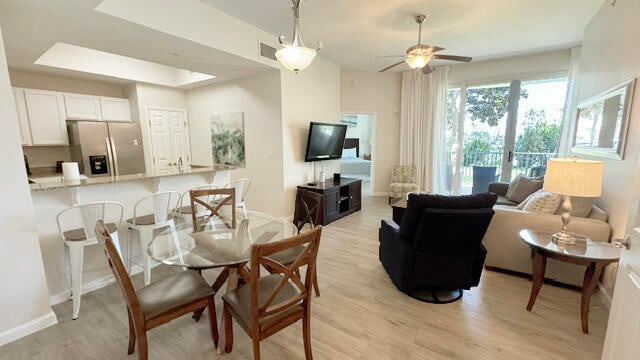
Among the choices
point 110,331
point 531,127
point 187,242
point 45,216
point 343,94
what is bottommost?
point 110,331

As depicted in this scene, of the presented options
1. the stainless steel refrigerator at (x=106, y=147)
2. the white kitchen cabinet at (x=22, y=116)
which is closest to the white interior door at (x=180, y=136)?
the stainless steel refrigerator at (x=106, y=147)

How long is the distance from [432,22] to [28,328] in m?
5.19

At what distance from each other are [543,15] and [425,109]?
267cm

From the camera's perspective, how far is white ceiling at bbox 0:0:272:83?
2.37 m

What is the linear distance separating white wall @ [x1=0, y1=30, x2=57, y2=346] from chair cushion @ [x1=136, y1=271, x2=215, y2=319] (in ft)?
3.57

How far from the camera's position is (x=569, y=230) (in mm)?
2523

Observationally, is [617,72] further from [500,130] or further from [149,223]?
[149,223]

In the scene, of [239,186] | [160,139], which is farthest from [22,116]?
[239,186]

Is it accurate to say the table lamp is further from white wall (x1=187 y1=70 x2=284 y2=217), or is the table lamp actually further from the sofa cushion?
white wall (x1=187 y1=70 x2=284 y2=217)

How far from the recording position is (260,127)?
477 cm

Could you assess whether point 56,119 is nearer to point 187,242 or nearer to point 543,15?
point 187,242

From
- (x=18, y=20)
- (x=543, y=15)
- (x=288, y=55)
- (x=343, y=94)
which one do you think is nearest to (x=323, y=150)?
(x=343, y=94)

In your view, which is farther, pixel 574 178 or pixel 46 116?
pixel 46 116

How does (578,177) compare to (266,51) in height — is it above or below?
below
